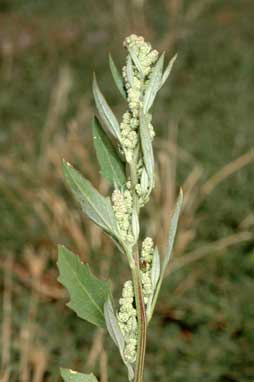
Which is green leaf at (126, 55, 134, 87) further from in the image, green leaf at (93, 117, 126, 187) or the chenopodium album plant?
green leaf at (93, 117, 126, 187)

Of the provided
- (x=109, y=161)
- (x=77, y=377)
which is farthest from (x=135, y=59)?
(x=77, y=377)

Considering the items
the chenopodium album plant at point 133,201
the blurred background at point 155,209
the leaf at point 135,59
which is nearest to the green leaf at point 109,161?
the chenopodium album plant at point 133,201

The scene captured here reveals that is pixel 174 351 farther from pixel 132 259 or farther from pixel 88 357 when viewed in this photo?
pixel 132 259

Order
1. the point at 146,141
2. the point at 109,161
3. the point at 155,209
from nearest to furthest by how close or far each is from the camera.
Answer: the point at 146,141
the point at 109,161
the point at 155,209

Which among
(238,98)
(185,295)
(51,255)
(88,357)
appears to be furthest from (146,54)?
(238,98)

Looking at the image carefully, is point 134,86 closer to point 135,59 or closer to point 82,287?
point 135,59

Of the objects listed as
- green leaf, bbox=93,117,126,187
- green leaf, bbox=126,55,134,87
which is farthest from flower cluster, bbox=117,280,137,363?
green leaf, bbox=126,55,134,87
